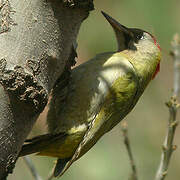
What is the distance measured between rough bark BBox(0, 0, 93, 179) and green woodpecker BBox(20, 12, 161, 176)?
1.04m

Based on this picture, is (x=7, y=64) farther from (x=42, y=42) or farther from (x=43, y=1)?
(x=43, y=1)

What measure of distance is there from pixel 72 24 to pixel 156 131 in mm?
3339

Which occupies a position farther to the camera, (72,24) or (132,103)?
(132,103)

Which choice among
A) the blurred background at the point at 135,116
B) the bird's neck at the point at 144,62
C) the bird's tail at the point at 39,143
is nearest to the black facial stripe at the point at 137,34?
the bird's neck at the point at 144,62

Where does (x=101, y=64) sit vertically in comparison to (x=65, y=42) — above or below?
below

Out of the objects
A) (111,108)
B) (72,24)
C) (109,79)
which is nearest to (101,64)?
(109,79)

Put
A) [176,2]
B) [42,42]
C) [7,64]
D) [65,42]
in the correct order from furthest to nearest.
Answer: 1. [176,2]
2. [65,42]
3. [42,42]
4. [7,64]

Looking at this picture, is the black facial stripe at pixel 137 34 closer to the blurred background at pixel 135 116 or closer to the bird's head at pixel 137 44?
the bird's head at pixel 137 44

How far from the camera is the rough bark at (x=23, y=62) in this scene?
1.97m

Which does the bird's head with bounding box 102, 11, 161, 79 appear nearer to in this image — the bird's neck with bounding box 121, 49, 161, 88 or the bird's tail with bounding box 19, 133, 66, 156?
the bird's neck with bounding box 121, 49, 161, 88

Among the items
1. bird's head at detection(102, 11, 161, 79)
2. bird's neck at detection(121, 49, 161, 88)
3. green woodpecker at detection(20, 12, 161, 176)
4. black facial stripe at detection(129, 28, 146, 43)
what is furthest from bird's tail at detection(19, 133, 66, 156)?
black facial stripe at detection(129, 28, 146, 43)

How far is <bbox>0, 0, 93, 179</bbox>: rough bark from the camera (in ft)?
6.45

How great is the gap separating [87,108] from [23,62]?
1.39 m

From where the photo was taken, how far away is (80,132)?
3289 millimetres
